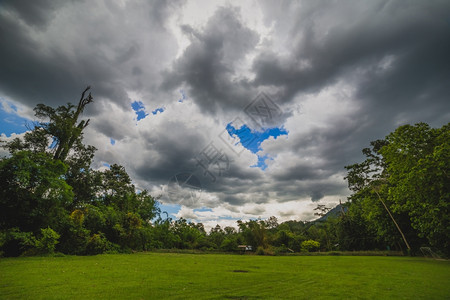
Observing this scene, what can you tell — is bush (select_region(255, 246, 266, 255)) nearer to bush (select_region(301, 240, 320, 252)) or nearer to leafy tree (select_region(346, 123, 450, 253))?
bush (select_region(301, 240, 320, 252))

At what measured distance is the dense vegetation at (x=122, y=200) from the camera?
14.0 m

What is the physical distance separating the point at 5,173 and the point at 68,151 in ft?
44.4

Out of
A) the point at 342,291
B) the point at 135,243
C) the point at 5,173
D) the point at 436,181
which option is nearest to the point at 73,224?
the point at 5,173

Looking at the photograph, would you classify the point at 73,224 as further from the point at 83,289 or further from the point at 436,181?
the point at 436,181

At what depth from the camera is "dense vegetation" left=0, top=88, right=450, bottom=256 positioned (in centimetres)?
1397

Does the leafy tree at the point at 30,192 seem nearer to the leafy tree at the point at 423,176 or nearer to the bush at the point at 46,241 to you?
the bush at the point at 46,241

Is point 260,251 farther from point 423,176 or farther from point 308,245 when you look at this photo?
point 423,176

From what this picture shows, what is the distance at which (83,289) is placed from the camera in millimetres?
5004

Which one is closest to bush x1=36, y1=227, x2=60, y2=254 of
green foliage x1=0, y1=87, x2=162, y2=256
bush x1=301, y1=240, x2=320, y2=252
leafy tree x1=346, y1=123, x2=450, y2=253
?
green foliage x1=0, y1=87, x2=162, y2=256

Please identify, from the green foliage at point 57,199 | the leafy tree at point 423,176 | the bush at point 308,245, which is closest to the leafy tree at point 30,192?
the green foliage at point 57,199

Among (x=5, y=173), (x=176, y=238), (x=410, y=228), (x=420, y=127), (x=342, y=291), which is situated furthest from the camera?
(x=176, y=238)

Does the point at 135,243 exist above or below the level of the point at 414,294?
above

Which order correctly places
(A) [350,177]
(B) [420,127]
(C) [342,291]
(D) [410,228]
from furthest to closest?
(A) [350,177] → (D) [410,228] → (B) [420,127] → (C) [342,291]

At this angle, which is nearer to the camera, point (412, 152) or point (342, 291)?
point (342, 291)
